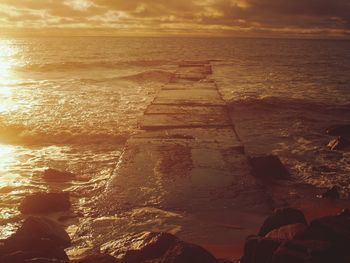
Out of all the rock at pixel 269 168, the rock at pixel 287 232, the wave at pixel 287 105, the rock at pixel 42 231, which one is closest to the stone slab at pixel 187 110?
the wave at pixel 287 105

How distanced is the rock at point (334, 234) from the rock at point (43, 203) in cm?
364

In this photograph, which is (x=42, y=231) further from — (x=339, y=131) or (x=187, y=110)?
(x=339, y=131)

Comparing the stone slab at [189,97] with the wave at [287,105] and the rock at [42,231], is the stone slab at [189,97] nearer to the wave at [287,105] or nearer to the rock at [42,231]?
the wave at [287,105]

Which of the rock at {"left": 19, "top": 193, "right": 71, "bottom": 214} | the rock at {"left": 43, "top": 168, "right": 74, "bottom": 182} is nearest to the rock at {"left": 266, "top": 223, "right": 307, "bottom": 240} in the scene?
the rock at {"left": 19, "top": 193, "right": 71, "bottom": 214}

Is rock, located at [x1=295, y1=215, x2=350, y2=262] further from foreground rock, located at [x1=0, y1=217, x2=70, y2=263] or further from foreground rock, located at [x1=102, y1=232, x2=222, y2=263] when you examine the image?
foreground rock, located at [x1=0, y1=217, x2=70, y2=263]

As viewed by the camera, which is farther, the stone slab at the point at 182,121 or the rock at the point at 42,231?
the stone slab at the point at 182,121

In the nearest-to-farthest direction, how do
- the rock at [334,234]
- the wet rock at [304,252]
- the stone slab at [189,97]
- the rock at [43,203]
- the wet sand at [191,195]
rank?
the wet rock at [304,252]
the rock at [334,234]
the wet sand at [191,195]
the rock at [43,203]
the stone slab at [189,97]

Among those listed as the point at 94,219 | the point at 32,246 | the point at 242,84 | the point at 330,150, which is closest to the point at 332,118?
the point at 330,150

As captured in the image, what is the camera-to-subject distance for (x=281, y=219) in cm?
464

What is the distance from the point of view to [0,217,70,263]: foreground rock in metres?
4.12

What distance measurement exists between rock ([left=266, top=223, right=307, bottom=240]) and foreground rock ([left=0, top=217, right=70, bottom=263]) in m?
2.06

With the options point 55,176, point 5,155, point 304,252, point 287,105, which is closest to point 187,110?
point 5,155

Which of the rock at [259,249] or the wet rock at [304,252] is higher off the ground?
the wet rock at [304,252]

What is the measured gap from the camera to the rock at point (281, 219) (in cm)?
461
